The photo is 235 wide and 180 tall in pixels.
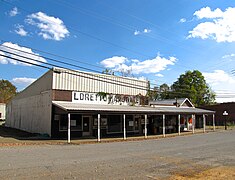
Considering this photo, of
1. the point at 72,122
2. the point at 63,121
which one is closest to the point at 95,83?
the point at 72,122

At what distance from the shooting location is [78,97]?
2611 cm

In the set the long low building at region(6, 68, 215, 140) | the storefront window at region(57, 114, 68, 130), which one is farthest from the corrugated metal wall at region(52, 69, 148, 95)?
the storefront window at region(57, 114, 68, 130)

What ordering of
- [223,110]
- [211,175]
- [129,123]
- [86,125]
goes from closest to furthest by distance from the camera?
1. [211,175]
2. [86,125]
3. [129,123]
4. [223,110]

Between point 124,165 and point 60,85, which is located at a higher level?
point 60,85

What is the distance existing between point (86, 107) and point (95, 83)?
5.65m

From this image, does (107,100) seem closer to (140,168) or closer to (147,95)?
(147,95)

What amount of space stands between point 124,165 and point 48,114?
15566mm

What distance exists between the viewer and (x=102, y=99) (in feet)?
92.2

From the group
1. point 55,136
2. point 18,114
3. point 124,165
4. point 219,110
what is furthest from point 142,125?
point 219,110

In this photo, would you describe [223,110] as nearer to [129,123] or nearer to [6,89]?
[129,123]

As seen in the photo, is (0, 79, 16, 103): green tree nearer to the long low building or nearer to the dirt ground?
the long low building

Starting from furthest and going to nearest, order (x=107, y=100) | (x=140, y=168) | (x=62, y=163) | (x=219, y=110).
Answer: (x=219, y=110)
(x=107, y=100)
(x=62, y=163)
(x=140, y=168)

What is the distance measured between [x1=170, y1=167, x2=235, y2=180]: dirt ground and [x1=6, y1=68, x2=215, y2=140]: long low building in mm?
12906

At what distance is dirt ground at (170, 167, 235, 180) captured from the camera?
8366 mm
